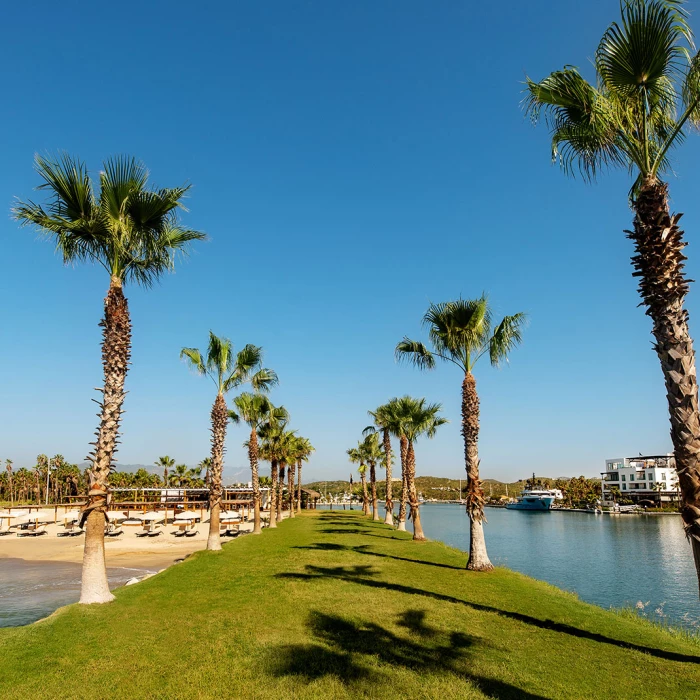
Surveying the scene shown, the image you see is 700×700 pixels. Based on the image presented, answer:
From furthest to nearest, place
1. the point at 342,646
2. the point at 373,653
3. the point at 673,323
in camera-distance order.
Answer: the point at 342,646, the point at 373,653, the point at 673,323

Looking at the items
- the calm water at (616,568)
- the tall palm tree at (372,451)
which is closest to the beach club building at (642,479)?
the calm water at (616,568)

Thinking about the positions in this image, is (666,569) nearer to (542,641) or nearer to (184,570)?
(542,641)

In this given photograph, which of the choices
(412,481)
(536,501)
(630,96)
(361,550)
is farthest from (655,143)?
(536,501)

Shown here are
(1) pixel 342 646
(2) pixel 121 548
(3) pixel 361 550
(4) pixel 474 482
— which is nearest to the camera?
(1) pixel 342 646

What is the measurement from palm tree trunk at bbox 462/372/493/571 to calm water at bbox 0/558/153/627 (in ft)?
46.5

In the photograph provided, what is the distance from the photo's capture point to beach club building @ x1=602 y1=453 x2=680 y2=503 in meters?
112

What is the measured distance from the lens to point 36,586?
19.9 metres

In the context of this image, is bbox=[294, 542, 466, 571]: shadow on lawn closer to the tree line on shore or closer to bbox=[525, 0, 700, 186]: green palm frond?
the tree line on shore

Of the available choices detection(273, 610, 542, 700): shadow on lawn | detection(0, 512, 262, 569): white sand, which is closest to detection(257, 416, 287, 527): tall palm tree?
detection(0, 512, 262, 569): white sand

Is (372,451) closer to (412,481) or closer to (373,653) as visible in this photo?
(412,481)

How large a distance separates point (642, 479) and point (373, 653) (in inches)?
5291

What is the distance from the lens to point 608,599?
20031mm

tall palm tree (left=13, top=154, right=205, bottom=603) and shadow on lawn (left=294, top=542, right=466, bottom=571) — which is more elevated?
tall palm tree (left=13, top=154, right=205, bottom=603)

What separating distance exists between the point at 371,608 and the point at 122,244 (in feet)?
38.0
